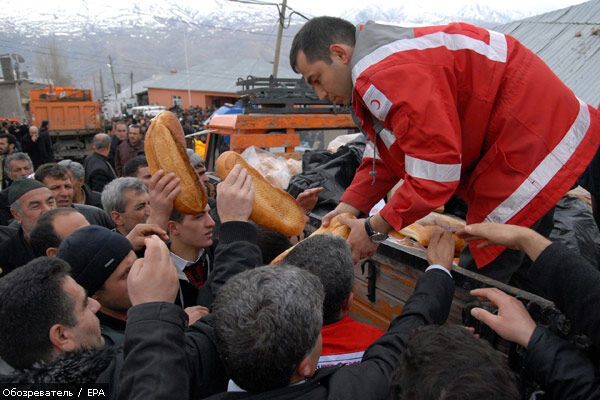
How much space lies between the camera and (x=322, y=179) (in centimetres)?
356

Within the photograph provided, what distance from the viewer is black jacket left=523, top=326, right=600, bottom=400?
1.40 meters

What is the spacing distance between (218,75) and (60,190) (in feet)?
173

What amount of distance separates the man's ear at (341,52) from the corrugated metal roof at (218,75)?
146 ft

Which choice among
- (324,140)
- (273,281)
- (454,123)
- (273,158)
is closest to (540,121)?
(454,123)

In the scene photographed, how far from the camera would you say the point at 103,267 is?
2299 millimetres

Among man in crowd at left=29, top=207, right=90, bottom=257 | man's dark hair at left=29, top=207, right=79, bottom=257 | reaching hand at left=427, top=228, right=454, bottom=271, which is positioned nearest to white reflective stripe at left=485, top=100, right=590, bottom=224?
reaching hand at left=427, top=228, right=454, bottom=271

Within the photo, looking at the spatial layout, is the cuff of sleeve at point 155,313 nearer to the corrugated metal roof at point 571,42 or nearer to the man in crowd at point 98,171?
the man in crowd at point 98,171

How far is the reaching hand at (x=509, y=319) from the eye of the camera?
1.56 meters

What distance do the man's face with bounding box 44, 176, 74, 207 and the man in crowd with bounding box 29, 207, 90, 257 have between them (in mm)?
1736

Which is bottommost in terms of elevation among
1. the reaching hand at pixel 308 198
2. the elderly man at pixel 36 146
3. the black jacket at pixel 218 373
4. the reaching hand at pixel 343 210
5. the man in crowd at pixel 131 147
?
the elderly man at pixel 36 146

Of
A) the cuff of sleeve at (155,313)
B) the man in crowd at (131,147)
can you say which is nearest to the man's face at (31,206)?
the cuff of sleeve at (155,313)

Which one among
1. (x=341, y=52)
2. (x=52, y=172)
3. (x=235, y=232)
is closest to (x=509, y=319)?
(x=235, y=232)

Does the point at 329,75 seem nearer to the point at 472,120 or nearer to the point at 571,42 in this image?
the point at 472,120

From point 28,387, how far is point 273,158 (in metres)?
3.09
